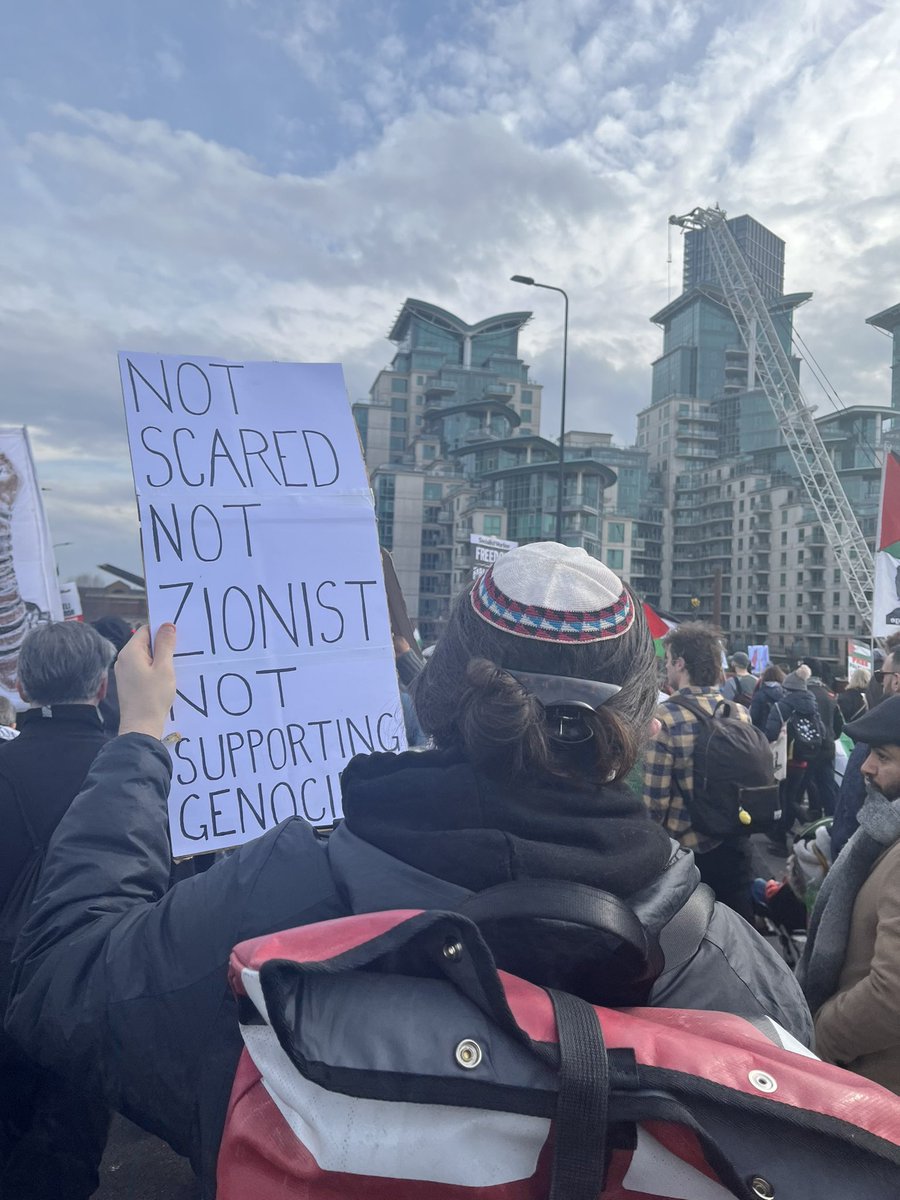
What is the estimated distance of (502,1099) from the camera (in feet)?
2.71

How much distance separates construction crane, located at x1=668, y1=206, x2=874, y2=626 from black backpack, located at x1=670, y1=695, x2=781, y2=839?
6404 cm

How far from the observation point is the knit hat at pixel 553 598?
1271mm

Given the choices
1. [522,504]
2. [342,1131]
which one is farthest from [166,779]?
[522,504]

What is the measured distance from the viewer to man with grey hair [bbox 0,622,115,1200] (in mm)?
2143

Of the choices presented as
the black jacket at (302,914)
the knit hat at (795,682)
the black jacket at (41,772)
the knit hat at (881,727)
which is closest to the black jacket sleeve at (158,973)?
the black jacket at (302,914)

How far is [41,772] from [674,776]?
9.27ft

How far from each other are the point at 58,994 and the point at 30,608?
15.0ft

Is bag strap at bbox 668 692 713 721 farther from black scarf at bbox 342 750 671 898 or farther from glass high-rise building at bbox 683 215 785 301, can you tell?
glass high-rise building at bbox 683 215 785 301

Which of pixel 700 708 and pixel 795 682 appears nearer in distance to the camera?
pixel 700 708

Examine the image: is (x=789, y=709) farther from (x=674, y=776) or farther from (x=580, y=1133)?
(x=580, y=1133)

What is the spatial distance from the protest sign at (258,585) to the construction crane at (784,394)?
65.9 metres

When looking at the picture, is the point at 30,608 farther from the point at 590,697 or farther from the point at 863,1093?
the point at 863,1093

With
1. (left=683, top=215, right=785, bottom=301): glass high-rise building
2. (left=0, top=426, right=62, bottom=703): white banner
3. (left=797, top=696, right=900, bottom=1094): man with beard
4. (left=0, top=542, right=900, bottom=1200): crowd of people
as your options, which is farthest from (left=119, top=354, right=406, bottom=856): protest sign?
(left=683, top=215, right=785, bottom=301): glass high-rise building

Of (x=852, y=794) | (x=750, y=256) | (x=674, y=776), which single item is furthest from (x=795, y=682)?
(x=750, y=256)
